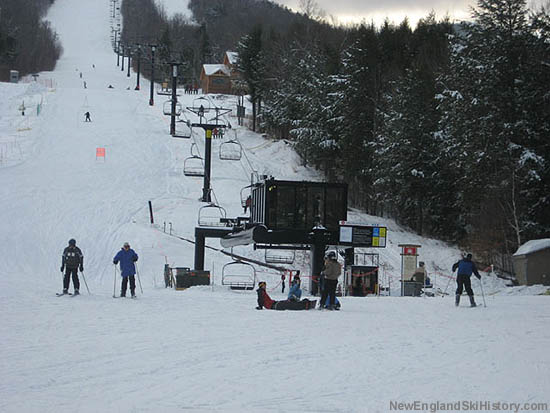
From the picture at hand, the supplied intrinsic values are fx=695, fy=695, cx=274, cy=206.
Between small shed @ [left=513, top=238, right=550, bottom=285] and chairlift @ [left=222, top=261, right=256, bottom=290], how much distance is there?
968 centimetres

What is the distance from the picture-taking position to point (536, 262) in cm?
2467

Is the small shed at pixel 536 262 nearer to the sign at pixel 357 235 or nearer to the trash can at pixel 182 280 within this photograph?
the sign at pixel 357 235

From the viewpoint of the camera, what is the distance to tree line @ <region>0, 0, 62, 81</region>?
100750 millimetres

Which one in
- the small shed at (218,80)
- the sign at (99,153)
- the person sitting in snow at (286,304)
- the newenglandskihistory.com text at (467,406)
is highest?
the small shed at (218,80)

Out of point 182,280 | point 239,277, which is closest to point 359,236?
point 239,277

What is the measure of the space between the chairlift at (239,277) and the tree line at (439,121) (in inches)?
497

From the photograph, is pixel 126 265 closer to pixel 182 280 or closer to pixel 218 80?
pixel 182 280

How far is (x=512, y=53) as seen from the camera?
33.1 meters

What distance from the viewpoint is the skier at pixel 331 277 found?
14852mm

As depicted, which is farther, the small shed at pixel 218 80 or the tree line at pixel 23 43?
the tree line at pixel 23 43

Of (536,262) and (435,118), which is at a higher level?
(435,118)

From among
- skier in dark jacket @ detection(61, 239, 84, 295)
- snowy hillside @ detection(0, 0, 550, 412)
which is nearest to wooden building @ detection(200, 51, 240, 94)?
snowy hillside @ detection(0, 0, 550, 412)

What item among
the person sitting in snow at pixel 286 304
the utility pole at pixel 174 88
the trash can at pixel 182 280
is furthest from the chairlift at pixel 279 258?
the utility pole at pixel 174 88

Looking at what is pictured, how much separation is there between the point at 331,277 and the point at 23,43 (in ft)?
376
